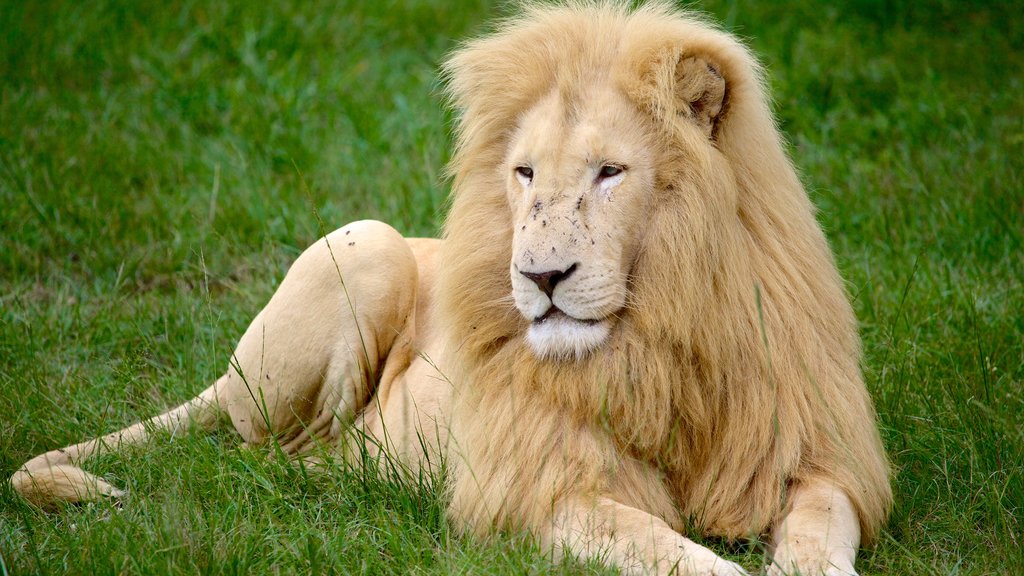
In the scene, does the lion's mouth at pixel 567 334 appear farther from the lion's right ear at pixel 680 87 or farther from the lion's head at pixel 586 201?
the lion's right ear at pixel 680 87

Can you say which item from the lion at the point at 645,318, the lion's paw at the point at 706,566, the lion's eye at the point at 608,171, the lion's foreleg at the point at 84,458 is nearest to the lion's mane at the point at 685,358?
the lion at the point at 645,318

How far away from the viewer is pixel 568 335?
302 cm

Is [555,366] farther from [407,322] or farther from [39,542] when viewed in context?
[39,542]

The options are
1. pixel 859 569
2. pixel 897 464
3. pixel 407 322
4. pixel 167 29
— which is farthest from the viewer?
pixel 167 29

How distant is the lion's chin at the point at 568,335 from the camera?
301cm

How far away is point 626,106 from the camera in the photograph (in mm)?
3115

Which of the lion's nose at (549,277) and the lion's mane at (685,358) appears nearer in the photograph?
the lion's nose at (549,277)

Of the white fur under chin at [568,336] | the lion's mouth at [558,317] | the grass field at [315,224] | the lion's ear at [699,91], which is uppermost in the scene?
the lion's ear at [699,91]

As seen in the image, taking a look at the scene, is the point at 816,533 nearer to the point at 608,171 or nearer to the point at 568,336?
the point at 568,336

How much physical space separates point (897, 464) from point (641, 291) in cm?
120

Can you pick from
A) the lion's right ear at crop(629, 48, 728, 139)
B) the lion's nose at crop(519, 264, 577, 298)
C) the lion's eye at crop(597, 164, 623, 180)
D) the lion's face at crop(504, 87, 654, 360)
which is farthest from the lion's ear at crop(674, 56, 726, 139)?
the lion's nose at crop(519, 264, 577, 298)

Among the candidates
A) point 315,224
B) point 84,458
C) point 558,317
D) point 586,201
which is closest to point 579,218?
point 586,201

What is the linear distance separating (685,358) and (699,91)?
725 millimetres

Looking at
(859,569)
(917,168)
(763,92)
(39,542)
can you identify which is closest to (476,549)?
(859,569)
